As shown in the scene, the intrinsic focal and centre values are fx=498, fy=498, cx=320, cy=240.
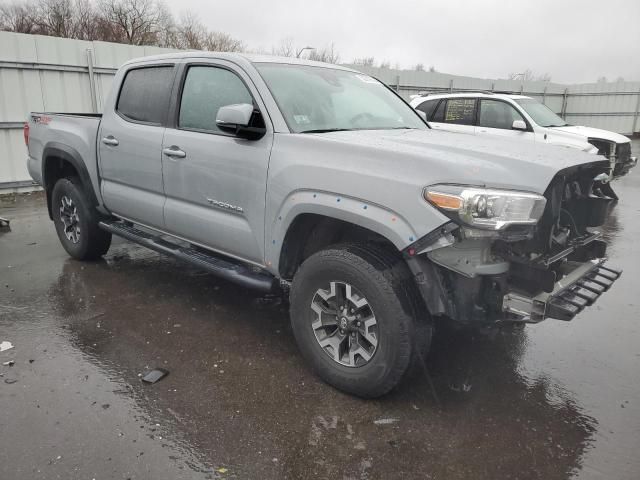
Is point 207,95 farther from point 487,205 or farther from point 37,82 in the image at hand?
point 37,82

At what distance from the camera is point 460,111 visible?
965 centimetres

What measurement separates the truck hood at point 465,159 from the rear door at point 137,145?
1.65m

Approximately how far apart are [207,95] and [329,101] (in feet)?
3.06

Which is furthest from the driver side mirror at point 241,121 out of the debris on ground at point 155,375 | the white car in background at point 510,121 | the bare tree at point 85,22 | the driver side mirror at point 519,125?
the bare tree at point 85,22

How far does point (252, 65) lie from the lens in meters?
3.50

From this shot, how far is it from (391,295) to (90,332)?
96.4 inches

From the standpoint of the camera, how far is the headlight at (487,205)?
7.86ft

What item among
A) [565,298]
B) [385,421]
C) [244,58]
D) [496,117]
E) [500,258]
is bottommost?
[385,421]

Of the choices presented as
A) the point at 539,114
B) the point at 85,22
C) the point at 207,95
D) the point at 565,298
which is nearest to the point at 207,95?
the point at 207,95

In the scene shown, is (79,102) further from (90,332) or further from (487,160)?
(487,160)

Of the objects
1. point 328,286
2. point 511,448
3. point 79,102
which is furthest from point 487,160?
point 79,102

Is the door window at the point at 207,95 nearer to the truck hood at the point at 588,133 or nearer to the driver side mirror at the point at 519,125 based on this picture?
the driver side mirror at the point at 519,125

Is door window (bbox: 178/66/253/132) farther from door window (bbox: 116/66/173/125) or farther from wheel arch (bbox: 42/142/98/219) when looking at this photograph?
wheel arch (bbox: 42/142/98/219)

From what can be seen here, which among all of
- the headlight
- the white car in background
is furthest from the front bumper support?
the white car in background
